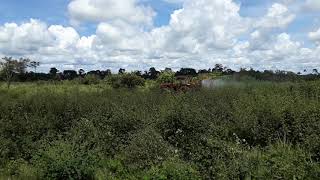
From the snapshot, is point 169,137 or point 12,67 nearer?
point 169,137

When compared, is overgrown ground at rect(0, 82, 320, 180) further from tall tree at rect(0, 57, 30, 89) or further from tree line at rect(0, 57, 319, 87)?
tall tree at rect(0, 57, 30, 89)

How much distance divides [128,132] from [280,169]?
5.00 m

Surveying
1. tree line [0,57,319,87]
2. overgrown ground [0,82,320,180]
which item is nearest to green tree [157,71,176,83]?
tree line [0,57,319,87]

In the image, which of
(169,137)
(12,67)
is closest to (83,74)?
(12,67)

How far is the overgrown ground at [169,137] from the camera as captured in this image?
912cm

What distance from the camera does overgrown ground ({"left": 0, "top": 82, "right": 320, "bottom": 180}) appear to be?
9125mm

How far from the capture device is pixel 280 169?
8.45 meters

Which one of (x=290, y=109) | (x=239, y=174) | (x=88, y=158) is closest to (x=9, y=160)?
(x=88, y=158)

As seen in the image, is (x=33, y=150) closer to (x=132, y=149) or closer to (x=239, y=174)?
(x=132, y=149)

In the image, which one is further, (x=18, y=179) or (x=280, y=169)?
(x=18, y=179)

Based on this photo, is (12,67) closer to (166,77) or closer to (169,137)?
(166,77)

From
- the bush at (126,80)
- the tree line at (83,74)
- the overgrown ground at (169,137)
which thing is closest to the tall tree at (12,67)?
the tree line at (83,74)

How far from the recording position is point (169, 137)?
11.4 metres

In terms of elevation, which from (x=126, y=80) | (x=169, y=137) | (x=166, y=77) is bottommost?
(x=169, y=137)
